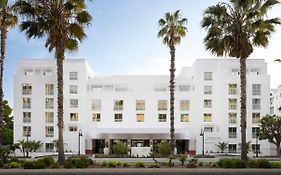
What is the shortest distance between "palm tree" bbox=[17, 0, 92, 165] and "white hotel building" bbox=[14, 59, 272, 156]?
3654 cm

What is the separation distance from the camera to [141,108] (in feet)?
222

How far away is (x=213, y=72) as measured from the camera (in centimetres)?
6738

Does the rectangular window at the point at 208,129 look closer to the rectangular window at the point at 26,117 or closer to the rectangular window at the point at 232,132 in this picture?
the rectangular window at the point at 232,132

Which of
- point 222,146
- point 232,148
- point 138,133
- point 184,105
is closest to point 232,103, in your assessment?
point 232,148

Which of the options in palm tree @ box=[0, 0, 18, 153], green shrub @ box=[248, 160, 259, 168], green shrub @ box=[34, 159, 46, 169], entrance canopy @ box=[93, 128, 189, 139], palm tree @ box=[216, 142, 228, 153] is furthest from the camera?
entrance canopy @ box=[93, 128, 189, 139]

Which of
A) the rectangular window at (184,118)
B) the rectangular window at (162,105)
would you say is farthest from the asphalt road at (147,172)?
the rectangular window at (162,105)

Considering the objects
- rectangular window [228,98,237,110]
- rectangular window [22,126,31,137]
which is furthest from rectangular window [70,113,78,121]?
rectangular window [228,98,237,110]

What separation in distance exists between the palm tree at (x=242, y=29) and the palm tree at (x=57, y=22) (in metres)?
9.73

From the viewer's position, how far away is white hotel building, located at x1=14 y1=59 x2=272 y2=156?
217ft

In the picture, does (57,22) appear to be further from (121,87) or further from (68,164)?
(121,87)

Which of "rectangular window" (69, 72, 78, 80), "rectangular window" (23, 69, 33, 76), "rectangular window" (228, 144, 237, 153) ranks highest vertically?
"rectangular window" (23, 69, 33, 76)

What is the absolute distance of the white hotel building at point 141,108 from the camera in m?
→ 66.0

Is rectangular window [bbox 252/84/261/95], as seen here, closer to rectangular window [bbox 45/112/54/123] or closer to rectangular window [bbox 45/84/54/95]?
rectangular window [bbox 45/84/54/95]

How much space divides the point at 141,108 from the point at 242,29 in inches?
1540
